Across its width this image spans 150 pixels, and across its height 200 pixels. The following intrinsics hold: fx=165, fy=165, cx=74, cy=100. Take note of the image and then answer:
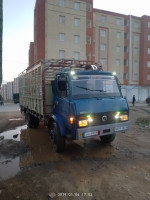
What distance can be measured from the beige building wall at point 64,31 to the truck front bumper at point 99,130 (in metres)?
26.4

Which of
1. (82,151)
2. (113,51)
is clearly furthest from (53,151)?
(113,51)

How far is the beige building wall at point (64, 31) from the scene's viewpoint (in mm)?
29578

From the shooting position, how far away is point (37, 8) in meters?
30.3

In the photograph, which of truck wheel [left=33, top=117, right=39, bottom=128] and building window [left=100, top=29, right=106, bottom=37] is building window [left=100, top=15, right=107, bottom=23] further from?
truck wheel [left=33, top=117, right=39, bottom=128]

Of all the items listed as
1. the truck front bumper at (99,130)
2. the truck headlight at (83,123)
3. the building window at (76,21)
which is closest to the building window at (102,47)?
the building window at (76,21)

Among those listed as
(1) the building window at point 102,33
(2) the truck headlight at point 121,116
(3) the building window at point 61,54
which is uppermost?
(1) the building window at point 102,33

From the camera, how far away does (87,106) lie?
490cm

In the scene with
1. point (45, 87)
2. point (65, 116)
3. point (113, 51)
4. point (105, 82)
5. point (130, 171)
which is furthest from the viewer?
point (113, 51)

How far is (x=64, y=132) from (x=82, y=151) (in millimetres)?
1169

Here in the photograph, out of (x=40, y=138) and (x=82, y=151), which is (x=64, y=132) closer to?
(x=82, y=151)

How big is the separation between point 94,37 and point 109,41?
3878 millimetres

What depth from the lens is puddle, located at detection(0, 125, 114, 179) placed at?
189 inches

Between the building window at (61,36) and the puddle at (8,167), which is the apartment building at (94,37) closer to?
the building window at (61,36)

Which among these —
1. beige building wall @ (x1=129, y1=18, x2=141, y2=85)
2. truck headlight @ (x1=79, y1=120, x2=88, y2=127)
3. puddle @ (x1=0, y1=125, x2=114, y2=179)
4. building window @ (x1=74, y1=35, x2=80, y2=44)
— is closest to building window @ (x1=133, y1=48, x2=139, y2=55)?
beige building wall @ (x1=129, y1=18, x2=141, y2=85)
